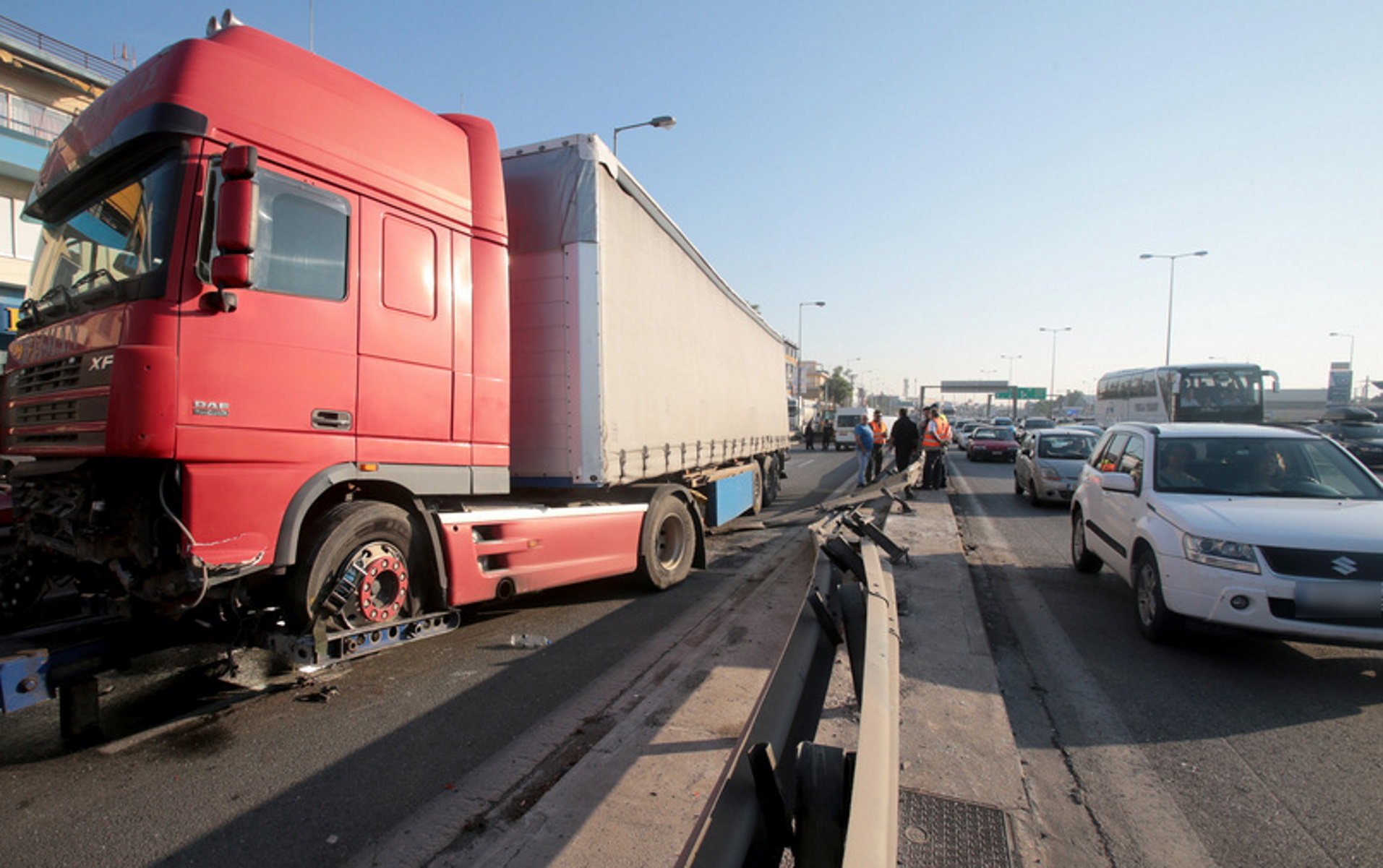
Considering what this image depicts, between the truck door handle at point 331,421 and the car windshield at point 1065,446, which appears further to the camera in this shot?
the car windshield at point 1065,446

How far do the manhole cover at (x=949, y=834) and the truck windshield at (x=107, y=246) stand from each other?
436 cm

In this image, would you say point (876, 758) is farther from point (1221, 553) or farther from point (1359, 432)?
point (1359, 432)

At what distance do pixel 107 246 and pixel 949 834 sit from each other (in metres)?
5.09

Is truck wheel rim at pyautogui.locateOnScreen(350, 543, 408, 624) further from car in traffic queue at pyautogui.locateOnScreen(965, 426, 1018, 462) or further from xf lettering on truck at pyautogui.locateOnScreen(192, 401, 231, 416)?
car in traffic queue at pyautogui.locateOnScreen(965, 426, 1018, 462)

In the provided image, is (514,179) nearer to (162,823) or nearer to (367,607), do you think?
(367,607)

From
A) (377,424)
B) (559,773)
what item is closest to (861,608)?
(559,773)

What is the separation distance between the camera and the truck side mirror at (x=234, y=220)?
348 cm

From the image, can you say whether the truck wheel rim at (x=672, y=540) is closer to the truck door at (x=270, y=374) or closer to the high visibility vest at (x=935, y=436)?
the truck door at (x=270, y=374)

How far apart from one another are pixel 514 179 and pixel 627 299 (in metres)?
1.43

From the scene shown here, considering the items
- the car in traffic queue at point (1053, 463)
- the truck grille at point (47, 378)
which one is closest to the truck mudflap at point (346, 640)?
the truck grille at point (47, 378)

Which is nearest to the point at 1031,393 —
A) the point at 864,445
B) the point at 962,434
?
the point at 962,434

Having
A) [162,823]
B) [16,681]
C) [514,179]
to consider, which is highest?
[514,179]

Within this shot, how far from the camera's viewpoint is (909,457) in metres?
15.4

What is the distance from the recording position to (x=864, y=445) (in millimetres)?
15906
